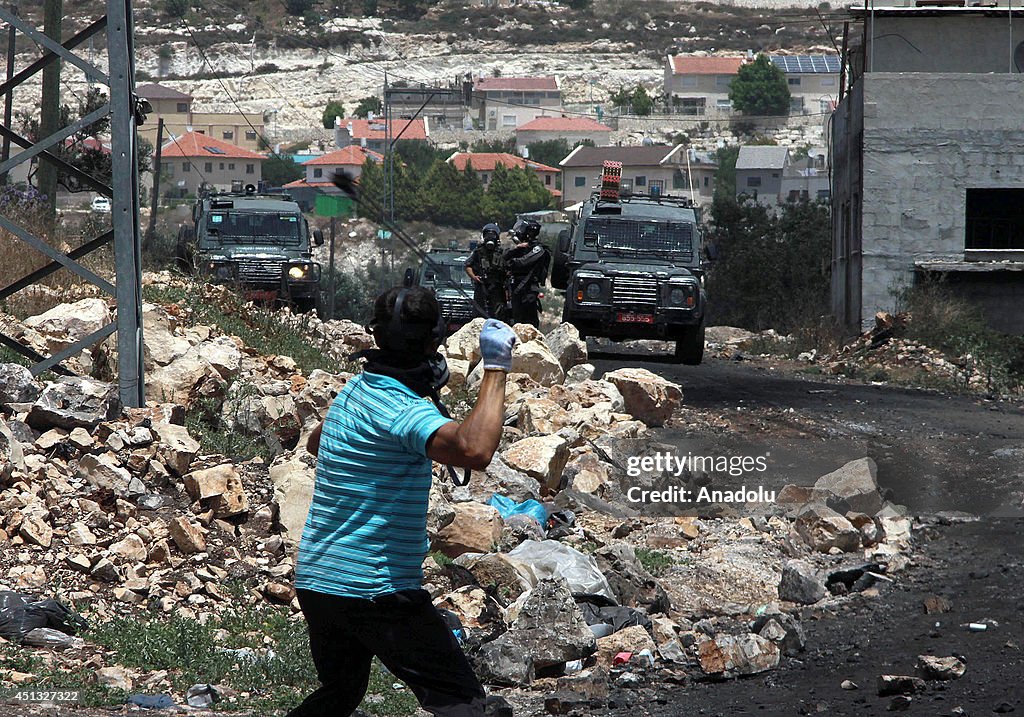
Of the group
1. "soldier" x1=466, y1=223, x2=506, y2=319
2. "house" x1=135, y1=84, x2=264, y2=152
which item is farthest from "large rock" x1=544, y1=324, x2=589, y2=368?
"house" x1=135, y1=84, x2=264, y2=152

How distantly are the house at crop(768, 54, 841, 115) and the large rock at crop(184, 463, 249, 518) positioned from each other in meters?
127

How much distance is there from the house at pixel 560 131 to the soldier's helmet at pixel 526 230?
101 meters

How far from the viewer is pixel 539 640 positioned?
5977 mm

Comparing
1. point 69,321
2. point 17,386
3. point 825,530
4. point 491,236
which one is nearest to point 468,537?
point 825,530

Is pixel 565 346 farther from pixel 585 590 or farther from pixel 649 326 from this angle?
pixel 585 590

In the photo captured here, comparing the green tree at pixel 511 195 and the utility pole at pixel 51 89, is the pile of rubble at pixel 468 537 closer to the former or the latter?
the utility pole at pixel 51 89

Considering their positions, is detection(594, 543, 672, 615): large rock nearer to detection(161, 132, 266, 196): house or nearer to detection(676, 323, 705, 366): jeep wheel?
detection(676, 323, 705, 366): jeep wheel

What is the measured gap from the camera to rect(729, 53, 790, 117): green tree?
126438 millimetres

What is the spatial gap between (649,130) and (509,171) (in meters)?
44.0

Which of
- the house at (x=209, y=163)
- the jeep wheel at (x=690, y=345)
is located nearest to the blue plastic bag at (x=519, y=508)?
the jeep wheel at (x=690, y=345)

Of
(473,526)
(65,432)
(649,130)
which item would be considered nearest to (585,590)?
(473,526)

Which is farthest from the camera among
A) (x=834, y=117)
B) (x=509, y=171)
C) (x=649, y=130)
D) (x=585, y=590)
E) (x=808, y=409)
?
(x=649, y=130)

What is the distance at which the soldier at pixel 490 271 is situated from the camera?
15.1 m

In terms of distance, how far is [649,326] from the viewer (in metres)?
18.1
